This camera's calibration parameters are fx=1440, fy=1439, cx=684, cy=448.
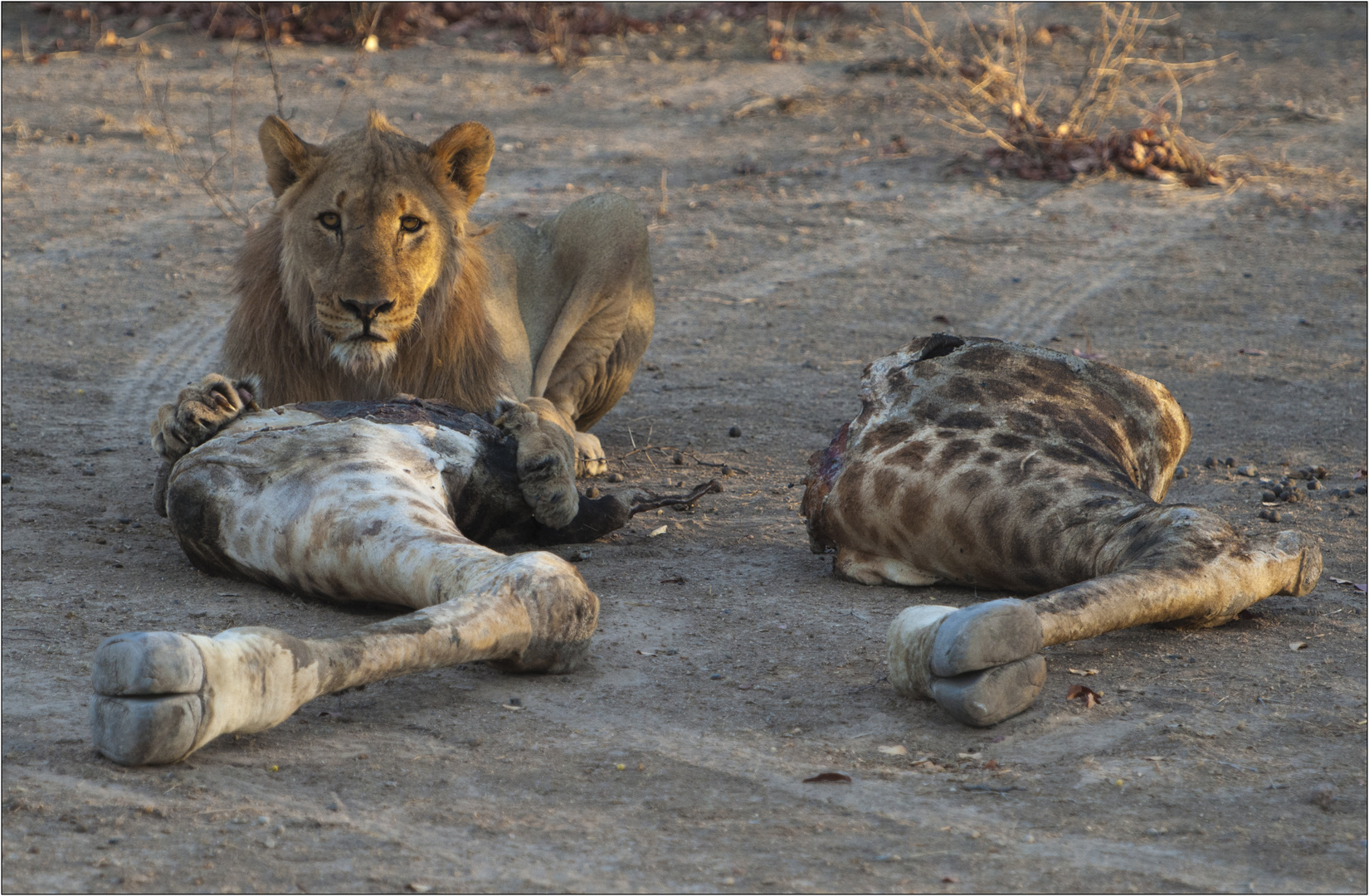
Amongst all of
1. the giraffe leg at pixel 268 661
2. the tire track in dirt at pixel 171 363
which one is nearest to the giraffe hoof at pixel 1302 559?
the giraffe leg at pixel 268 661

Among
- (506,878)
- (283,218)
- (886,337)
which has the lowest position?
(886,337)

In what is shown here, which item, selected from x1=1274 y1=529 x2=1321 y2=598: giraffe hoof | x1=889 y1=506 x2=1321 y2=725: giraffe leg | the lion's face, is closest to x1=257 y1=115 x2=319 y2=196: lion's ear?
the lion's face

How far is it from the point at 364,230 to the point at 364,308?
259mm

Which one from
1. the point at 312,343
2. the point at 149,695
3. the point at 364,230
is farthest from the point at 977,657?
the point at 312,343

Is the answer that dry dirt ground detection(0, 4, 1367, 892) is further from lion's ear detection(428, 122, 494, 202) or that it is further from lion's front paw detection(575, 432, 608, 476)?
lion's ear detection(428, 122, 494, 202)

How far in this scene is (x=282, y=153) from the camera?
4766 millimetres

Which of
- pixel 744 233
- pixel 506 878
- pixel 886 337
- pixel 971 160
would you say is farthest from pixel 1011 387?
pixel 971 160

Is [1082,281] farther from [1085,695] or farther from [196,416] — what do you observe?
[196,416]

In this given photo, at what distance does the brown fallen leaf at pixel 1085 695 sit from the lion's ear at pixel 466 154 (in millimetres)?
2739

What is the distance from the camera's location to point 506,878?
2393 millimetres

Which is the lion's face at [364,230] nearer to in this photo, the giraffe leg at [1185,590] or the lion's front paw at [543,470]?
the lion's front paw at [543,470]

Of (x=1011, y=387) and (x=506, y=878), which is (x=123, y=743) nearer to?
(x=506, y=878)

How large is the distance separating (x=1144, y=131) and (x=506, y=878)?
9.67 m

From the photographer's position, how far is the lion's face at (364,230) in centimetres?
462
